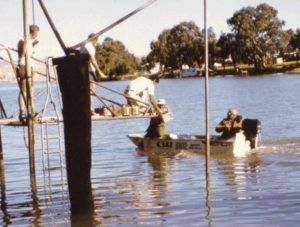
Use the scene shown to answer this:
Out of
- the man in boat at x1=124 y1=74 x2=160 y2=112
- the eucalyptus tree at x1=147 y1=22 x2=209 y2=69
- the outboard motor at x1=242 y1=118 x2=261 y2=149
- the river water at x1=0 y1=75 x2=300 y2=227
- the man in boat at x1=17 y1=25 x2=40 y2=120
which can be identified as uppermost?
the eucalyptus tree at x1=147 y1=22 x2=209 y2=69

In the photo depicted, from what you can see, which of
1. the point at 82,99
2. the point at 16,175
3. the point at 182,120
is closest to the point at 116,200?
the point at 82,99

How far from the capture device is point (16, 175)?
66.3 feet

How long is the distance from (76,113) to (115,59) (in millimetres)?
131639

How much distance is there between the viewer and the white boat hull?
→ 72.4 feet

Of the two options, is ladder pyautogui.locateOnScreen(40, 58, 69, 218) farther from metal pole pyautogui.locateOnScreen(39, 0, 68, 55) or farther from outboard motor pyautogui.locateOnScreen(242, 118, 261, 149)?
outboard motor pyautogui.locateOnScreen(242, 118, 261, 149)

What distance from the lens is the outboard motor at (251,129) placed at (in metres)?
22.1

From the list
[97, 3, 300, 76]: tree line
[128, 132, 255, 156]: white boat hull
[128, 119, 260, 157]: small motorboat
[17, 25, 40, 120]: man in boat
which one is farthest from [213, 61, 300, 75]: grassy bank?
[17, 25, 40, 120]: man in boat

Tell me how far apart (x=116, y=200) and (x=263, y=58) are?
12901 centimetres

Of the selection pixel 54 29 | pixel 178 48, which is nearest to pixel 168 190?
pixel 54 29

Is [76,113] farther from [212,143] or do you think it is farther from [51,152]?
[212,143]

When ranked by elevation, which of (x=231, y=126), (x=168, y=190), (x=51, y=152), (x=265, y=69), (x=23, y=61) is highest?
(x=23, y=61)

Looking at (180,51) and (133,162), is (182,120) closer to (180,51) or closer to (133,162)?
(133,162)

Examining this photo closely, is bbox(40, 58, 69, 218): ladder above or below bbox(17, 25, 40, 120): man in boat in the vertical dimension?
below

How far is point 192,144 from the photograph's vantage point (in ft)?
74.9
